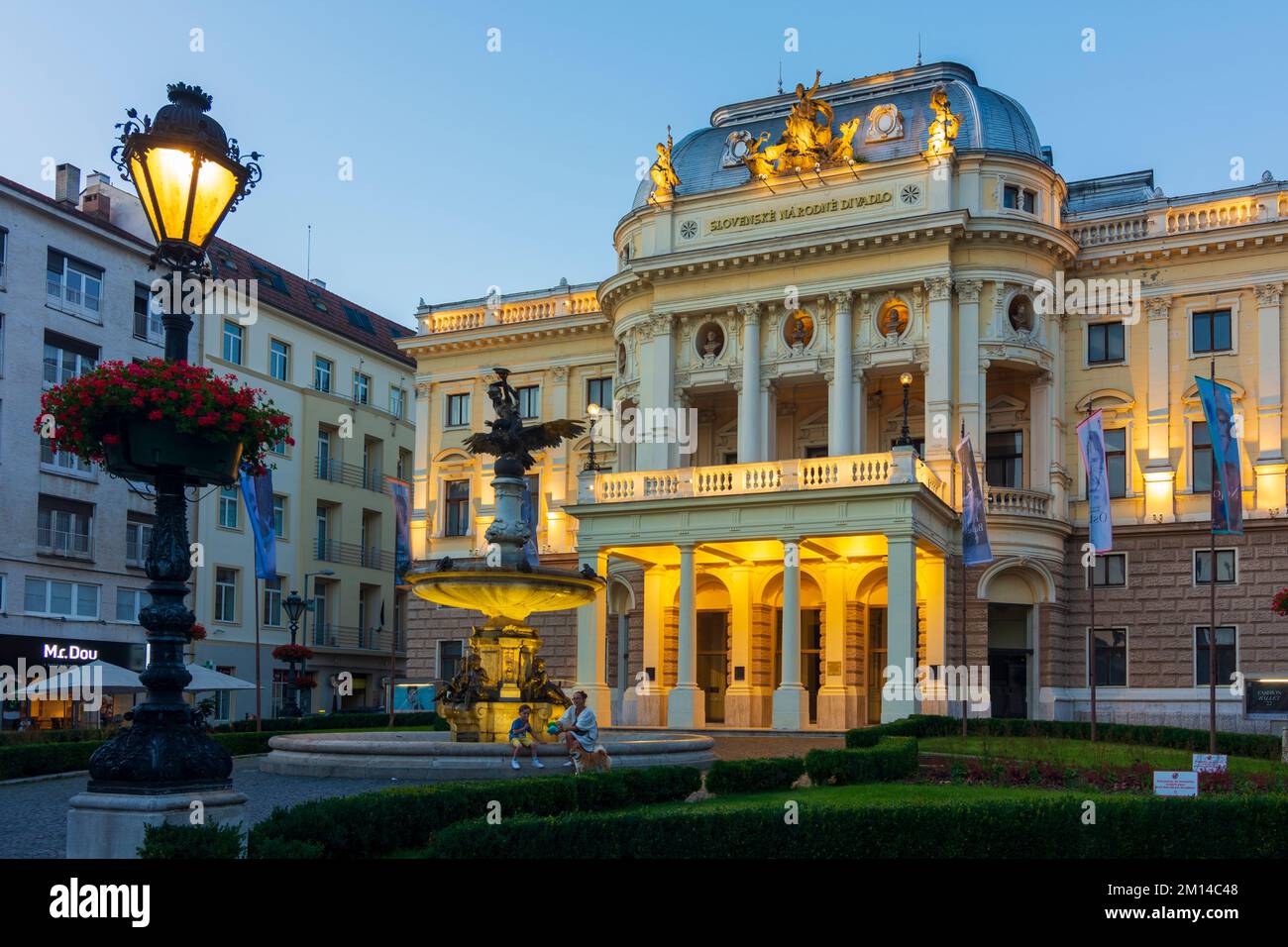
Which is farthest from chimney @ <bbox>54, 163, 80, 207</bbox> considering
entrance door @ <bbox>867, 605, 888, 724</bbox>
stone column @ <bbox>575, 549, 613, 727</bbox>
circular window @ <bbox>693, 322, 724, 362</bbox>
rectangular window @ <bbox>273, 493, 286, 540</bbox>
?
entrance door @ <bbox>867, 605, 888, 724</bbox>

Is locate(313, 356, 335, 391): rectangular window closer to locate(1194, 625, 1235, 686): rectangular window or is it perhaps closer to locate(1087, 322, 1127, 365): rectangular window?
locate(1087, 322, 1127, 365): rectangular window

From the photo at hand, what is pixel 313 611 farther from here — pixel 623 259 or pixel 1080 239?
pixel 1080 239

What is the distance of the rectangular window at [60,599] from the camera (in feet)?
150

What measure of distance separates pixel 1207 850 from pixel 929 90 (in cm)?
3698

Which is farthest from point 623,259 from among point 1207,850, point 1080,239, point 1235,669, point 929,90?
point 1207,850

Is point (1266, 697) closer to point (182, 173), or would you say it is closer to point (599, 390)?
point (599, 390)

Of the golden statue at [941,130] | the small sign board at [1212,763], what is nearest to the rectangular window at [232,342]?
the golden statue at [941,130]

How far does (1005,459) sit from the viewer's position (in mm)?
44906

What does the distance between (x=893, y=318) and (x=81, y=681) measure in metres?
26.0

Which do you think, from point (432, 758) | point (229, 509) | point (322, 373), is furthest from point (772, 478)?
point (322, 373)

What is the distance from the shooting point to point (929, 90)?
1817 inches

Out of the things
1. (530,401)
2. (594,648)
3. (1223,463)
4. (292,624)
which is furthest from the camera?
(530,401)

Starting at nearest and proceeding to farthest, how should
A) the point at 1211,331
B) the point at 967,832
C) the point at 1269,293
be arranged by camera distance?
the point at 967,832 → the point at 1269,293 → the point at 1211,331

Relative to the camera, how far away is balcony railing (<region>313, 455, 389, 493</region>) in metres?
61.8
